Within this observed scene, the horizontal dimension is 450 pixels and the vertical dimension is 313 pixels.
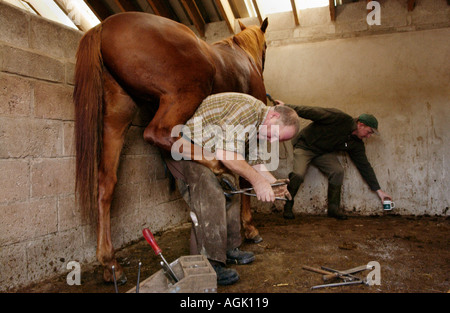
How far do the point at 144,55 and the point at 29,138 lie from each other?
2.71 feet

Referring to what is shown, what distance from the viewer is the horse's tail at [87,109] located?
175cm

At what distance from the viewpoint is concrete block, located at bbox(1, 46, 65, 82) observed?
167 centimetres

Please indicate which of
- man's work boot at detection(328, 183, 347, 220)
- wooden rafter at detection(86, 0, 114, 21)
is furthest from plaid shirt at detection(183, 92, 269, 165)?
wooden rafter at detection(86, 0, 114, 21)

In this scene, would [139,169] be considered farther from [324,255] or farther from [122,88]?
[324,255]

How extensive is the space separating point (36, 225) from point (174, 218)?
1.47m

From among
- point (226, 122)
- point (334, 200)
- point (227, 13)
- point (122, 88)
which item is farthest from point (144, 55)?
point (334, 200)

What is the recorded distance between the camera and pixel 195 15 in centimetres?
397

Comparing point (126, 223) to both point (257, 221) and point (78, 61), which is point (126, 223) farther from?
point (257, 221)

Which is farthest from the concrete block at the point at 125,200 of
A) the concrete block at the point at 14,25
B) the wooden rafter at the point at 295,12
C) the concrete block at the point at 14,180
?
the wooden rafter at the point at 295,12

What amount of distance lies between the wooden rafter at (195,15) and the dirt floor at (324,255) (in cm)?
260

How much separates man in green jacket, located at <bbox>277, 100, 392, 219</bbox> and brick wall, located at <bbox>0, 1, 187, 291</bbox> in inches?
89.3

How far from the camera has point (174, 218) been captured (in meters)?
3.11
